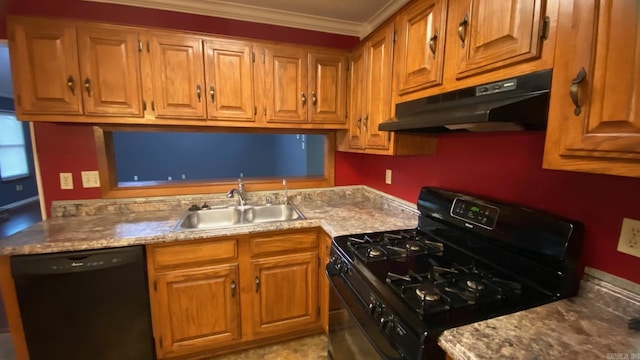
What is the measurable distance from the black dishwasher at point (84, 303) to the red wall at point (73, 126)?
2.32 ft

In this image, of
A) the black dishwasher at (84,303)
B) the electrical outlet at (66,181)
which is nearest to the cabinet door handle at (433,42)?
the black dishwasher at (84,303)

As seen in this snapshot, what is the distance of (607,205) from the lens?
96cm

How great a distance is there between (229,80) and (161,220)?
110 cm

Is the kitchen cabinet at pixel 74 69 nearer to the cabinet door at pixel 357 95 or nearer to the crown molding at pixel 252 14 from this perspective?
the crown molding at pixel 252 14

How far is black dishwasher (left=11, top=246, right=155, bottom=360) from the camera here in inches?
57.4

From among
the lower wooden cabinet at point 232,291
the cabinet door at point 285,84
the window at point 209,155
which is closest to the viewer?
the lower wooden cabinet at point 232,291

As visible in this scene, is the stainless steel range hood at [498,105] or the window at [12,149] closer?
the stainless steel range hood at [498,105]

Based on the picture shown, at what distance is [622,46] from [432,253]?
104 centimetres

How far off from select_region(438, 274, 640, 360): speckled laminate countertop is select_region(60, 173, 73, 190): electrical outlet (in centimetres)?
251

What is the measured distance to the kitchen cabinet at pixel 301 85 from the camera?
204 cm

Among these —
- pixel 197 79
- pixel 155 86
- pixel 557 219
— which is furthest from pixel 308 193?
pixel 557 219

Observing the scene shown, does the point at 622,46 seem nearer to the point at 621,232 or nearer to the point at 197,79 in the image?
the point at 621,232

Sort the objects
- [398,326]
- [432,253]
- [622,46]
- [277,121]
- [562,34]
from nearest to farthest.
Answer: [622,46] < [562,34] < [398,326] < [432,253] < [277,121]

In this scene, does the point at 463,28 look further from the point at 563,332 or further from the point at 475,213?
the point at 563,332
